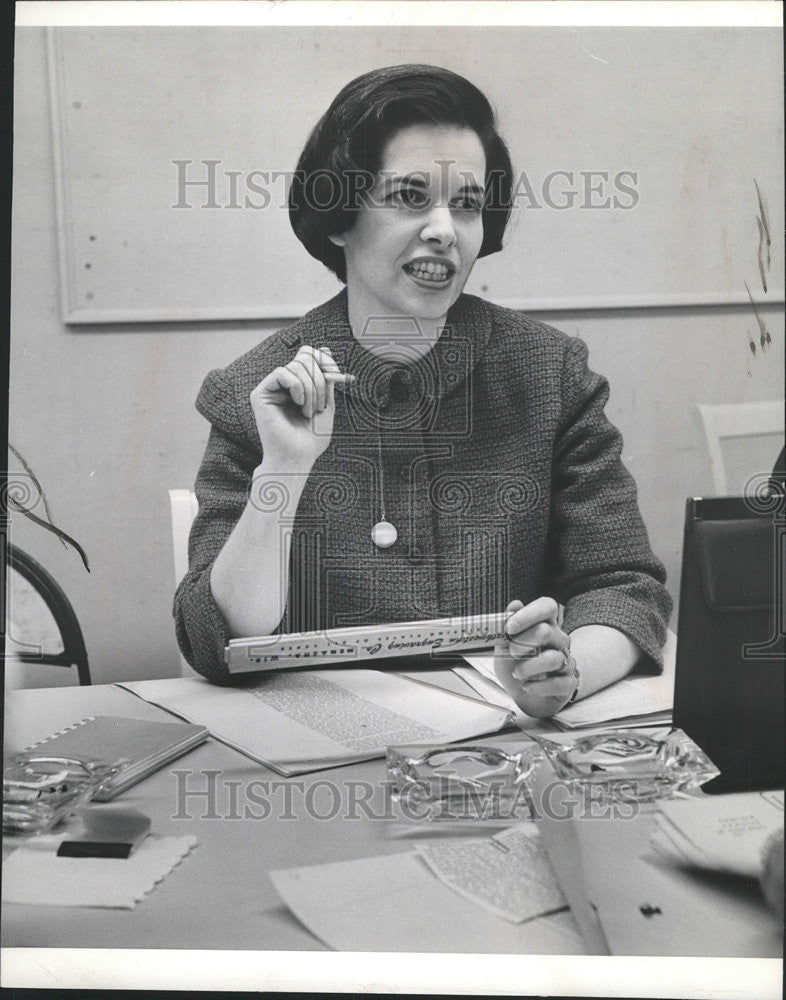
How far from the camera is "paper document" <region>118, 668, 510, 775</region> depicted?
0.97 metres

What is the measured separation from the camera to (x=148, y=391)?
40.4 inches

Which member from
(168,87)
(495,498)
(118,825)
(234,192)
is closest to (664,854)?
(495,498)

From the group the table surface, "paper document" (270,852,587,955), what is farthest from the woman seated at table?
"paper document" (270,852,587,955)

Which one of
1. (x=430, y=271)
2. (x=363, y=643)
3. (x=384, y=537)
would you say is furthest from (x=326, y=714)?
(x=430, y=271)

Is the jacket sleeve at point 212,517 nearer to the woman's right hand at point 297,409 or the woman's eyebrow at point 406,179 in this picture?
the woman's right hand at point 297,409

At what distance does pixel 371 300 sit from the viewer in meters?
1.01

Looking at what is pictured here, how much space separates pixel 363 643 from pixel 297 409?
245mm

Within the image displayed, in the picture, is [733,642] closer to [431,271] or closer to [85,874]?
[431,271]

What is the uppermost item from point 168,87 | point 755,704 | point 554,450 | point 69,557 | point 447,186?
point 168,87

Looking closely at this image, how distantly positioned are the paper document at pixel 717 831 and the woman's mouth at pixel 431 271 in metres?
0.55

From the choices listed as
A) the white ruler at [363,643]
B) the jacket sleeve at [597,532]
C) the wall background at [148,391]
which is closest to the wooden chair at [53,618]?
the wall background at [148,391]

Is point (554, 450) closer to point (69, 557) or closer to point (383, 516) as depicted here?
point (383, 516)

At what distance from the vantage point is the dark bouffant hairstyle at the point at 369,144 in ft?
3.26

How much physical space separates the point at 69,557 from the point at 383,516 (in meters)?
0.33
